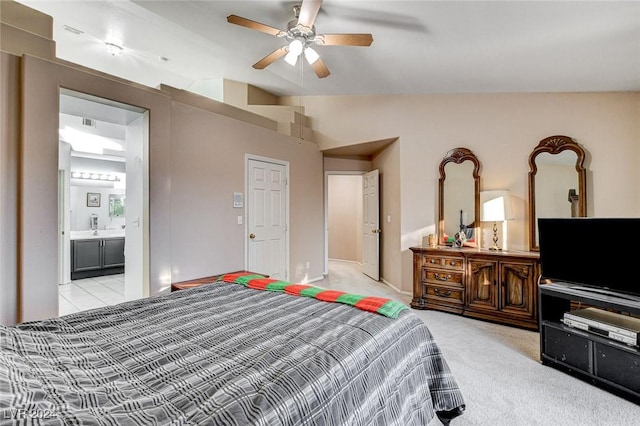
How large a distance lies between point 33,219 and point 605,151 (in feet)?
19.2

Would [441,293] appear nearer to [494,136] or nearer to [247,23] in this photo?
[494,136]

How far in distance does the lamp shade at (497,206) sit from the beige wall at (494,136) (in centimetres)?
21

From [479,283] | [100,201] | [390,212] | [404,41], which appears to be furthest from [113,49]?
[479,283]

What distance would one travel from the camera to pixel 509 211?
3850 mm

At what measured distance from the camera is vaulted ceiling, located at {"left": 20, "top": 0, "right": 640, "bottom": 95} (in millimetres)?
2557

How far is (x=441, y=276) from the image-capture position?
13.0 ft

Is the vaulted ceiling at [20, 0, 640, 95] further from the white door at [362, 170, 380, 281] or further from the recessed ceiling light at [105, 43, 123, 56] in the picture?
the white door at [362, 170, 380, 281]

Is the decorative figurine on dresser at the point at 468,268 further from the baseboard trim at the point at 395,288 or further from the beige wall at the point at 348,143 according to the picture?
the baseboard trim at the point at 395,288

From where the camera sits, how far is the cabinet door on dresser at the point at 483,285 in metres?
3.56

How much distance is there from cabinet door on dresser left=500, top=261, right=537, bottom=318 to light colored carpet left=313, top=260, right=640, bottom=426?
22 cm

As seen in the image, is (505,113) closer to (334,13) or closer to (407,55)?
(407,55)

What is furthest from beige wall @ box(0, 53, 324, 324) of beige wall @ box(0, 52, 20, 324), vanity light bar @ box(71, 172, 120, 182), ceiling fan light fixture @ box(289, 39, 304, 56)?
vanity light bar @ box(71, 172, 120, 182)

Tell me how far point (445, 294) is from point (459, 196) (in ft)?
4.51

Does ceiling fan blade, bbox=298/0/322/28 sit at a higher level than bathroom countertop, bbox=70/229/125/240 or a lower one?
higher
